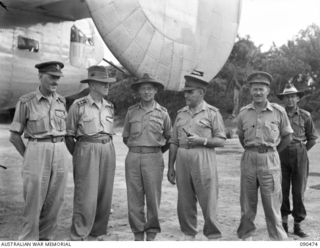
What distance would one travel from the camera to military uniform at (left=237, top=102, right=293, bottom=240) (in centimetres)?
434

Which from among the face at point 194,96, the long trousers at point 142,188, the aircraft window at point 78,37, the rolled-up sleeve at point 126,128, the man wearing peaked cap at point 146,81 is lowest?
the long trousers at point 142,188

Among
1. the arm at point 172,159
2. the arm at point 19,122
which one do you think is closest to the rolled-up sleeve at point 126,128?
the arm at point 172,159

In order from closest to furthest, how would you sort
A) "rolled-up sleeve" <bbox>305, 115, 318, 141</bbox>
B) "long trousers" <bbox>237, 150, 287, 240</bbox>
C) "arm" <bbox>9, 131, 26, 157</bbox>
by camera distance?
"arm" <bbox>9, 131, 26, 157</bbox> < "long trousers" <bbox>237, 150, 287, 240</bbox> < "rolled-up sleeve" <bbox>305, 115, 318, 141</bbox>

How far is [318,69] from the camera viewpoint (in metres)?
17.6

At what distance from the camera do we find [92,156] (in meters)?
4.37

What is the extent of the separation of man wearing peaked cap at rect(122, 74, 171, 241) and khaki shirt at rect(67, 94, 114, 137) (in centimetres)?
33

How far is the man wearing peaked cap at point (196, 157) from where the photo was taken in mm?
4398

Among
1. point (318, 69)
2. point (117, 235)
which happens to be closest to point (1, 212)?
point (117, 235)

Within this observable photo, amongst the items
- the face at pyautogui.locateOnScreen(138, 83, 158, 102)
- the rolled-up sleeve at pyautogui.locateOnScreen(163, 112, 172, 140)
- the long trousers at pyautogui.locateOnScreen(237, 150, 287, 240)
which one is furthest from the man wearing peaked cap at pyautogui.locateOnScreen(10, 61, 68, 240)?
the long trousers at pyautogui.locateOnScreen(237, 150, 287, 240)

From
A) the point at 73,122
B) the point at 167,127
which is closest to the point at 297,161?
the point at 167,127

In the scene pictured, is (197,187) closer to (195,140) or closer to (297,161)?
(195,140)

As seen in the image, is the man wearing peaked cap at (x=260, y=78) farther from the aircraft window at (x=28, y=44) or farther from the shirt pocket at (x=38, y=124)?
the aircraft window at (x=28, y=44)

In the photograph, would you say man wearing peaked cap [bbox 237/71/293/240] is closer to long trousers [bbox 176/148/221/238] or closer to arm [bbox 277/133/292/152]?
arm [bbox 277/133/292/152]

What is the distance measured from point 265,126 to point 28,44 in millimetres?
2900
